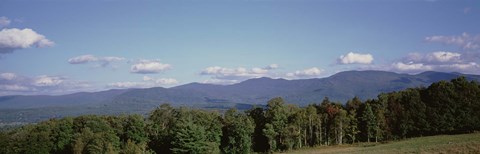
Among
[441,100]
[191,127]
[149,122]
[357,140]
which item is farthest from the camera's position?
[149,122]

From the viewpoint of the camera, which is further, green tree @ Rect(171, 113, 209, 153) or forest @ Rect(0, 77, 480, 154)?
forest @ Rect(0, 77, 480, 154)

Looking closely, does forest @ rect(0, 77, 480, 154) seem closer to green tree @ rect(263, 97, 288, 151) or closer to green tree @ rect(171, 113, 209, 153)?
green tree @ rect(263, 97, 288, 151)

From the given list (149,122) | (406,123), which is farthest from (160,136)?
(406,123)

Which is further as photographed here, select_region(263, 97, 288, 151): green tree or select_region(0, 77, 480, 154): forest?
select_region(263, 97, 288, 151): green tree

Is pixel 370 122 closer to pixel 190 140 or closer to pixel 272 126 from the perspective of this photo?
pixel 272 126

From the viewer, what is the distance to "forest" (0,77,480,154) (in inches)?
3209

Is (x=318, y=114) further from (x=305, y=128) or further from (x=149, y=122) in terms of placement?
(x=149, y=122)

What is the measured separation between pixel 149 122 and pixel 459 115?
6372 centimetres

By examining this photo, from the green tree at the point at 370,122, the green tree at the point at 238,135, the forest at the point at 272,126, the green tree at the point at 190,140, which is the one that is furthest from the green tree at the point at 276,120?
the green tree at the point at 370,122

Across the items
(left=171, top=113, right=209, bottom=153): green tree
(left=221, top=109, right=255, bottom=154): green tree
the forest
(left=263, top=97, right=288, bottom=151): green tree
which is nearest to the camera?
(left=171, top=113, right=209, bottom=153): green tree

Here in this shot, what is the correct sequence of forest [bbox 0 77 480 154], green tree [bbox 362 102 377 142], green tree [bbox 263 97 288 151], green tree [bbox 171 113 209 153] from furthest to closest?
green tree [bbox 263 97 288 151]
green tree [bbox 362 102 377 142]
forest [bbox 0 77 480 154]
green tree [bbox 171 113 209 153]

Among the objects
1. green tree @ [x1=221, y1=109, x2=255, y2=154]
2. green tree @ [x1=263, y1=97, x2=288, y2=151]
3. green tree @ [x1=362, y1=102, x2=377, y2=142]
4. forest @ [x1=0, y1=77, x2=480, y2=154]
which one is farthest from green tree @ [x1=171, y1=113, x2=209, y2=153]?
green tree @ [x1=362, y1=102, x2=377, y2=142]

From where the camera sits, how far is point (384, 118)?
85.9 metres

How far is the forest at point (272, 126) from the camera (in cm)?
8150
